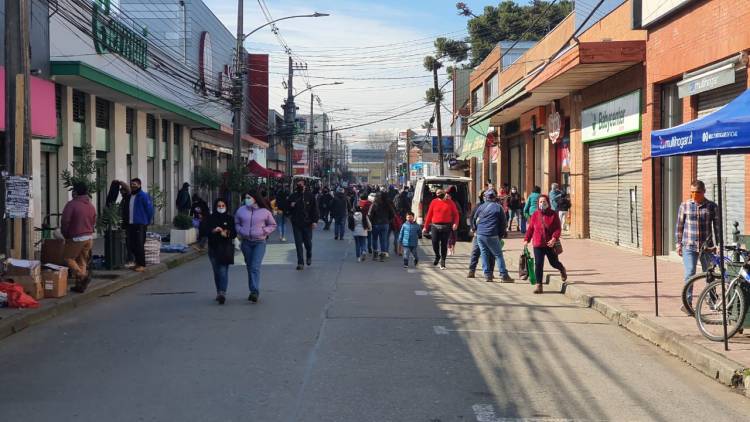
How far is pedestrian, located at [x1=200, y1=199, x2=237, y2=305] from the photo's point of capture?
11.1 metres

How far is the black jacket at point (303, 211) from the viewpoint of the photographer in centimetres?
1603

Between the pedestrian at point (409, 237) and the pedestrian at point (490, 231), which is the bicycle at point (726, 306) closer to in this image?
the pedestrian at point (490, 231)

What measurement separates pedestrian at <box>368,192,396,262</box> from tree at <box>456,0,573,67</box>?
35316mm

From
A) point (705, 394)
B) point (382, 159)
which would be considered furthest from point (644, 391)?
point (382, 159)

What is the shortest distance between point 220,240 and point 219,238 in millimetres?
32

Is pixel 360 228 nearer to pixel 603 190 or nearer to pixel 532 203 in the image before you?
pixel 532 203

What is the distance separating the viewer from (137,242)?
1495 cm

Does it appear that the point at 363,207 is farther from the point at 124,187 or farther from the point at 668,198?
the point at 668,198

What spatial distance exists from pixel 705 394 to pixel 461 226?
17.6m

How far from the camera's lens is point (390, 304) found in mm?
11297

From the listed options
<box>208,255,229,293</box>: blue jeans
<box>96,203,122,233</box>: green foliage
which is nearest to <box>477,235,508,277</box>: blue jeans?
<box>208,255,229,293</box>: blue jeans

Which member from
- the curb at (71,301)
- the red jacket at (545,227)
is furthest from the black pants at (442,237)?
the curb at (71,301)

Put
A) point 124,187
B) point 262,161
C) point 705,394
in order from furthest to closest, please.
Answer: point 262,161 → point 124,187 → point 705,394

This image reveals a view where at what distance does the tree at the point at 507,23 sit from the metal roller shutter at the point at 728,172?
36829 mm
